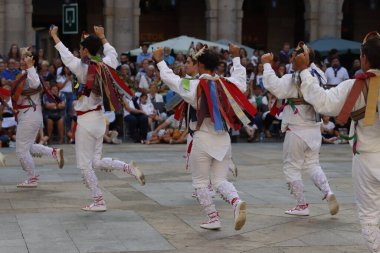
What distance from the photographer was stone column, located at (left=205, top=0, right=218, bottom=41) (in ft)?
103

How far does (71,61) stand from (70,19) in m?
14.2

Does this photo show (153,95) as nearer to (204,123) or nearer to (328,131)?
(328,131)

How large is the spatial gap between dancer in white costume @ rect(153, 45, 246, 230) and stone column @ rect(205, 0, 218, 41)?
21.8 metres

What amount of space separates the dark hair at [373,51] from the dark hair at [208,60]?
102 inches

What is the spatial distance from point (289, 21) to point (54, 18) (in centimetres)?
1059

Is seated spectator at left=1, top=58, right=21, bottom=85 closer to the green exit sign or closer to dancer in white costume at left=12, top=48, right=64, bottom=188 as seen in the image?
the green exit sign

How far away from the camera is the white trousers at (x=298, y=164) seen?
419 inches

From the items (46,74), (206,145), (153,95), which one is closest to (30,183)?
(206,145)

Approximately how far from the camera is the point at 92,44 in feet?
35.6

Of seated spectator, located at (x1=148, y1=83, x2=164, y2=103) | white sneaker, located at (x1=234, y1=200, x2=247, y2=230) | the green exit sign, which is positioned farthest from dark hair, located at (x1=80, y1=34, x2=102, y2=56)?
the green exit sign

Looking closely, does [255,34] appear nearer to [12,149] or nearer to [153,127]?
[153,127]

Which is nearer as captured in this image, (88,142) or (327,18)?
A: (88,142)

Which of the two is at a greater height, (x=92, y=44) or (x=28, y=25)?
(x=92, y=44)

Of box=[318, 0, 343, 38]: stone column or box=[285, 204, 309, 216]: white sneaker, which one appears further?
box=[318, 0, 343, 38]: stone column
